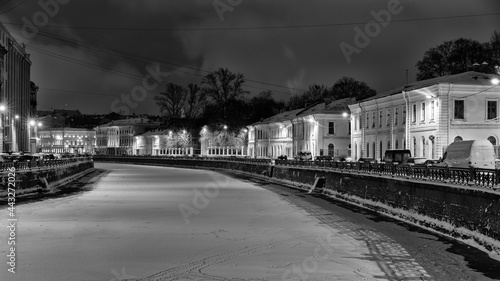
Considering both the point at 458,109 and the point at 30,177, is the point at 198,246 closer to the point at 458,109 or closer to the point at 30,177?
the point at 30,177

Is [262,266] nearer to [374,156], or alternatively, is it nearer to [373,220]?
[373,220]

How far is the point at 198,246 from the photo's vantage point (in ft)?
60.1

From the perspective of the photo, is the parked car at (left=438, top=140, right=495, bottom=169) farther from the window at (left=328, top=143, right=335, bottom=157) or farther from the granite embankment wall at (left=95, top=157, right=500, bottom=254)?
the window at (left=328, top=143, right=335, bottom=157)

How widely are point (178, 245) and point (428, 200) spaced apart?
1081cm

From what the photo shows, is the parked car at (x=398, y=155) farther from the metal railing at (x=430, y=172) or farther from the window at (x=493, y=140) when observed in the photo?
the window at (x=493, y=140)

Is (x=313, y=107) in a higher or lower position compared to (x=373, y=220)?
higher

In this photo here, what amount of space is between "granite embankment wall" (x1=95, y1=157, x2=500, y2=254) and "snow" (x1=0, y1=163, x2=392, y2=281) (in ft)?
12.3

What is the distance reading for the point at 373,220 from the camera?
26406mm

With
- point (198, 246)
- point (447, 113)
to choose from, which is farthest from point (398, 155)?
point (198, 246)

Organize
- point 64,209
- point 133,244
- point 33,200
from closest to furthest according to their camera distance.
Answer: point 133,244
point 64,209
point 33,200

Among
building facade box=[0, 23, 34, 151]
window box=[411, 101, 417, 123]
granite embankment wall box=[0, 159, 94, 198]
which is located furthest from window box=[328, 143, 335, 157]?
granite embankment wall box=[0, 159, 94, 198]

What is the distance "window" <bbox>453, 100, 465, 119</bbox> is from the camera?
5338 centimetres

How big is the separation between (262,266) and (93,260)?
171 inches

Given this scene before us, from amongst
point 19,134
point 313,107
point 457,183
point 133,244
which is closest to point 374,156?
point 313,107
